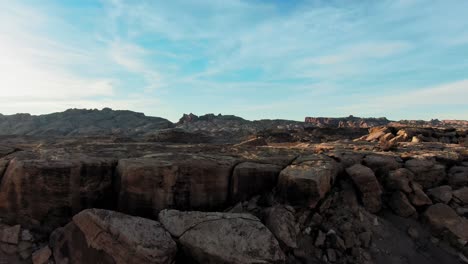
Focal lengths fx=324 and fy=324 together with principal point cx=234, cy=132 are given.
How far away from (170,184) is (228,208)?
2.00m

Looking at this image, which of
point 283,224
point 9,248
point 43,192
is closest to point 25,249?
point 9,248

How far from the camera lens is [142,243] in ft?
25.3

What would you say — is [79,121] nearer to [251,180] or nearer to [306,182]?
[251,180]

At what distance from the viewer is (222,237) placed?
793 centimetres

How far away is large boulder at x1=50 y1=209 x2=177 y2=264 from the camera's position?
7598 millimetres

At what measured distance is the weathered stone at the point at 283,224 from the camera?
865cm

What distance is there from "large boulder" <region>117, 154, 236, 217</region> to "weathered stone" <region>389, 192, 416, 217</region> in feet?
18.3

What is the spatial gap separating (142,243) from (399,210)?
320 inches

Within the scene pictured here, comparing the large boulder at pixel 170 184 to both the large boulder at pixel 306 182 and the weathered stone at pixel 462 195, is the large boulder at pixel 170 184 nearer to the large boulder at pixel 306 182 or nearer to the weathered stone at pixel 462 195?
the large boulder at pixel 306 182

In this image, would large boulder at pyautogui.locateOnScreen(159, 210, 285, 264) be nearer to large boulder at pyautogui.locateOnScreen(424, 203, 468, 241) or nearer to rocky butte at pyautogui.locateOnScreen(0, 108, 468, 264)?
rocky butte at pyautogui.locateOnScreen(0, 108, 468, 264)

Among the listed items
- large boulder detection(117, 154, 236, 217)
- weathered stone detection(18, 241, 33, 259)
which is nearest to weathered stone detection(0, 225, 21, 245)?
weathered stone detection(18, 241, 33, 259)

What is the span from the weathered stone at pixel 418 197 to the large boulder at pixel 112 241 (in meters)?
7.99

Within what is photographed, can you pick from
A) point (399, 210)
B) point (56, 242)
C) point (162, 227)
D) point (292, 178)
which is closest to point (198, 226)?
point (162, 227)

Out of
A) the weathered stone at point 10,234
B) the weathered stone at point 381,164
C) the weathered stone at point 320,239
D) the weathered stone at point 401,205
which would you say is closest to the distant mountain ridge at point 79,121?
the weathered stone at point 10,234
